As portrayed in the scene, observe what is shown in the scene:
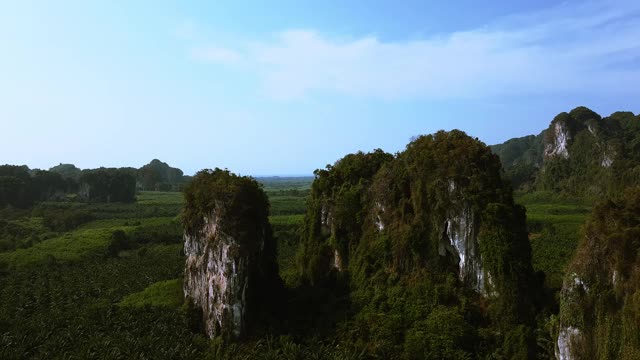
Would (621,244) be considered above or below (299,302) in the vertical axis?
above

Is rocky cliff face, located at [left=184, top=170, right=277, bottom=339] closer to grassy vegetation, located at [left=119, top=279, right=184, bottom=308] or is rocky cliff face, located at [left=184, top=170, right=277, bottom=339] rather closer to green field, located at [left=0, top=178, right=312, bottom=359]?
green field, located at [left=0, top=178, right=312, bottom=359]

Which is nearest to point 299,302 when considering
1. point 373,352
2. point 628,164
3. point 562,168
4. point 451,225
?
point 373,352

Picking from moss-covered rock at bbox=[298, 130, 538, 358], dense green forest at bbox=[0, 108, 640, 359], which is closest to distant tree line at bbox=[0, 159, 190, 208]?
dense green forest at bbox=[0, 108, 640, 359]

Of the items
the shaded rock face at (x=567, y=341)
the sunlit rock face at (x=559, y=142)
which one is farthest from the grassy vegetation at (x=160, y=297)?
the sunlit rock face at (x=559, y=142)

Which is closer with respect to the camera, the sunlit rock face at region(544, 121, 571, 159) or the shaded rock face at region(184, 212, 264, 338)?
the shaded rock face at region(184, 212, 264, 338)

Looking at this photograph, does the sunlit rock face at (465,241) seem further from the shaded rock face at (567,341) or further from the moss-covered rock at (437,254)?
the shaded rock face at (567,341)

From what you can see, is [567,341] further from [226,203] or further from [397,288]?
[226,203]

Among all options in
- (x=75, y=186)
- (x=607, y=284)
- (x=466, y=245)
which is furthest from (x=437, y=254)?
(x=75, y=186)

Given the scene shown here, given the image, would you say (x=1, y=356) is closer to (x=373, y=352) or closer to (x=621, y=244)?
(x=373, y=352)
